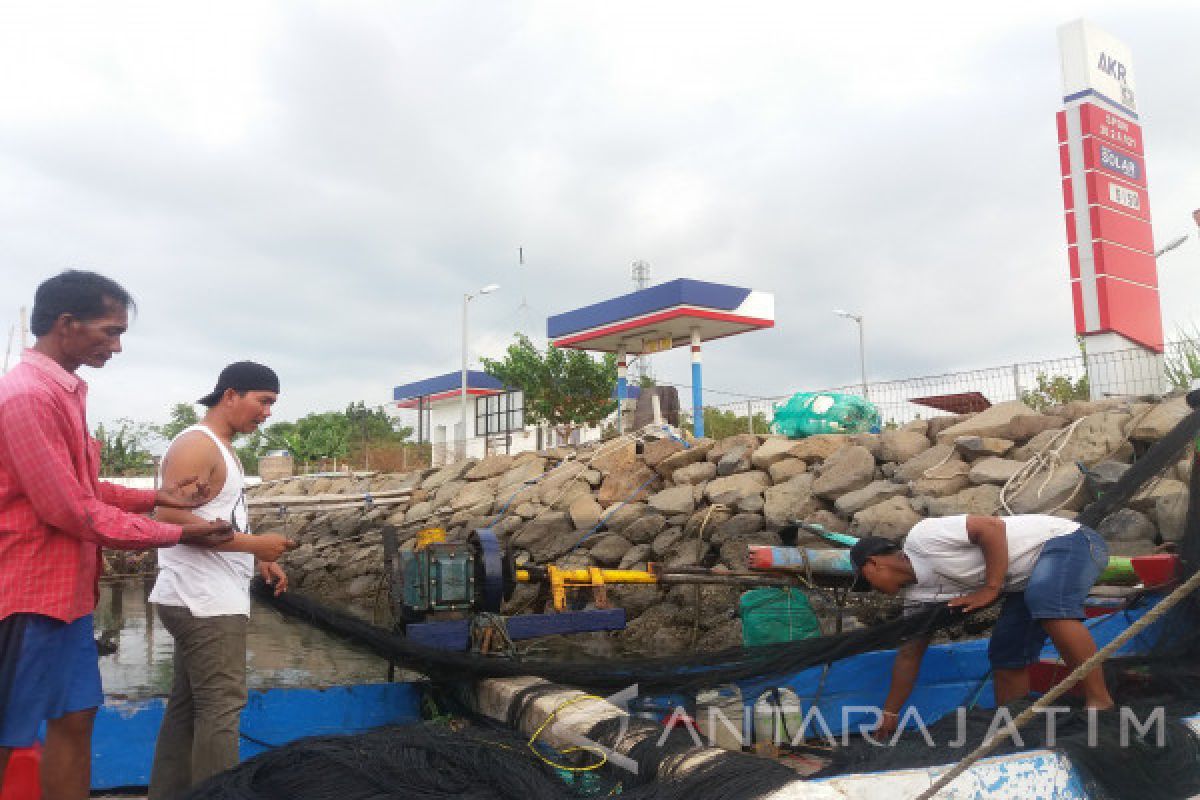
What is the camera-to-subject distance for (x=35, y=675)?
2.28 m

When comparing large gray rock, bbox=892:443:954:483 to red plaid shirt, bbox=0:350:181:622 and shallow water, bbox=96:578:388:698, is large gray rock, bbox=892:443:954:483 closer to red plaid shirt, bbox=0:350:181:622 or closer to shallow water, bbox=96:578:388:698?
shallow water, bbox=96:578:388:698

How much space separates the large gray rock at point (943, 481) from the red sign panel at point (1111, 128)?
6869 millimetres

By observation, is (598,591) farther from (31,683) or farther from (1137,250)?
(1137,250)

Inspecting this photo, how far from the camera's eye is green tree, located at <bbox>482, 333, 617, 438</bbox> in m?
27.5

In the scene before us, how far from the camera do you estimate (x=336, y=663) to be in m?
8.96

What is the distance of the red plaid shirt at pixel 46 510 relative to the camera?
2.28m

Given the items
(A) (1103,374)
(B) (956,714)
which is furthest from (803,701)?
(A) (1103,374)

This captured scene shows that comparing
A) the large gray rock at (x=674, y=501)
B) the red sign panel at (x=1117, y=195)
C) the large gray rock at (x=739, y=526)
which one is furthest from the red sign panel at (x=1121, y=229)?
the large gray rock at (x=674, y=501)

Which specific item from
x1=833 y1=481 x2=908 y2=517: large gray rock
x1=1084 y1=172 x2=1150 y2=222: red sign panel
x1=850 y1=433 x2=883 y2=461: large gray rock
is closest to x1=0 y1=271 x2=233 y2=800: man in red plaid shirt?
x1=833 y1=481 x2=908 y2=517: large gray rock

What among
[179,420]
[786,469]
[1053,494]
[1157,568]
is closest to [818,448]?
[786,469]

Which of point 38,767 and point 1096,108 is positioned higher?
point 1096,108

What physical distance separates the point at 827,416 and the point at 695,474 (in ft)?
8.07

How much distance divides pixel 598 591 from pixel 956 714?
2005 millimetres

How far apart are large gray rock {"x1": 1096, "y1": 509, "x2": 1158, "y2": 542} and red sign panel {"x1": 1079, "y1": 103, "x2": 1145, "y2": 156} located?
852 cm
